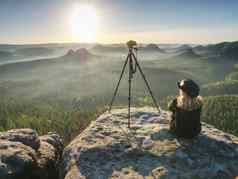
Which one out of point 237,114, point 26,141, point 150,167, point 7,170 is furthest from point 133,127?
point 237,114

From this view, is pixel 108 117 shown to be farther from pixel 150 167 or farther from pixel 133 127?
pixel 150 167

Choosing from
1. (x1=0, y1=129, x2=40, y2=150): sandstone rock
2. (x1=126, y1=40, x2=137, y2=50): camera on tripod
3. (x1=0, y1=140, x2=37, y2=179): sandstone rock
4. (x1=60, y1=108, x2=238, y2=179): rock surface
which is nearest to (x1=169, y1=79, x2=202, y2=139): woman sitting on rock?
(x1=60, y1=108, x2=238, y2=179): rock surface

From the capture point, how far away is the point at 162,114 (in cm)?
1482

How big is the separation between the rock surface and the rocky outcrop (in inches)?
41.7

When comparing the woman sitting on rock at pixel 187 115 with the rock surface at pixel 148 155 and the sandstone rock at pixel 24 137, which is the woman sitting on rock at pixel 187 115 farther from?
the sandstone rock at pixel 24 137

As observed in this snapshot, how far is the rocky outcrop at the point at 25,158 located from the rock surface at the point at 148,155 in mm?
1058

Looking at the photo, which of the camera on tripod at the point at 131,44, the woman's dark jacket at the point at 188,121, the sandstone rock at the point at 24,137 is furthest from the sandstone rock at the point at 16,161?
the camera on tripod at the point at 131,44

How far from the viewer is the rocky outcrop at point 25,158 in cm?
940

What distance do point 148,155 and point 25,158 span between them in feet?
17.9

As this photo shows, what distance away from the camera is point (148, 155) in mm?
10602

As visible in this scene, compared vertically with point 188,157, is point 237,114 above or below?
below

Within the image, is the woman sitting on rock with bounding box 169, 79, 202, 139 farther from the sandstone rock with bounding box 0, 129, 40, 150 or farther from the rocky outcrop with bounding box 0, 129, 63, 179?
the sandstone rock with bounding box 0, 129, 40, 150

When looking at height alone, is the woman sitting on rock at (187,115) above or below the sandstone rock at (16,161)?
above

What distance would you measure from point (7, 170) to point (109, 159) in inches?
167
